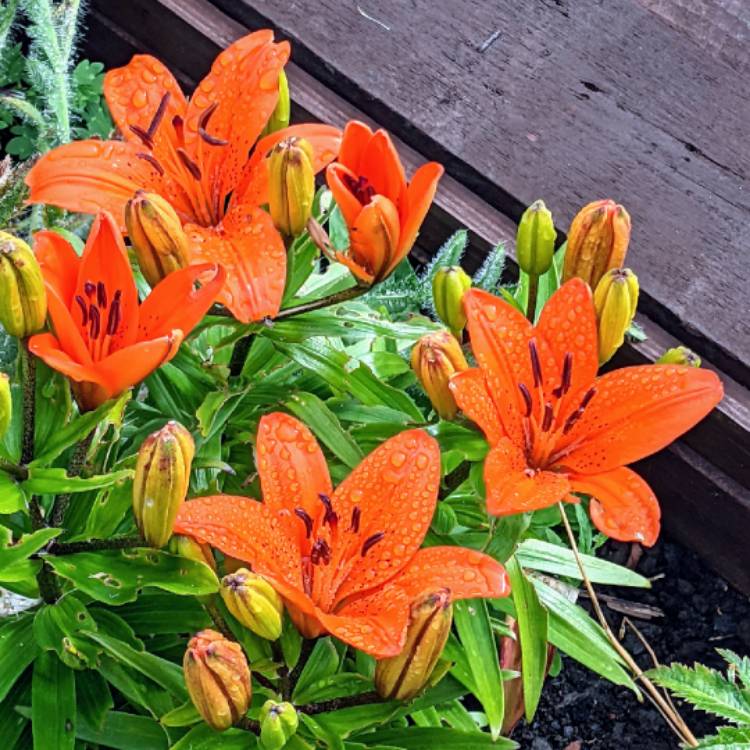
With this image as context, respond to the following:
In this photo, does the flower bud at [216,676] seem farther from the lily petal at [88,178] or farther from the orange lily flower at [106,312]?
the lily petal at [88,178]

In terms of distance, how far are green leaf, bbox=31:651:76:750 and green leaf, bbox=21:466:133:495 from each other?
18 centimetres

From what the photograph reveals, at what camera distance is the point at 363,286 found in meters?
0.89

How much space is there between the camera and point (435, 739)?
3.03 ft

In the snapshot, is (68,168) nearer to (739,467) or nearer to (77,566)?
(77,566)

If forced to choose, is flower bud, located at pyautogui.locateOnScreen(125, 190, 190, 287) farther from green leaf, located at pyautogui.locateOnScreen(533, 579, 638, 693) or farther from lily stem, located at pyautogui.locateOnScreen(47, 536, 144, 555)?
green leaf, located at pyautogui.locateOnScreen(533, 579, 638, 693)

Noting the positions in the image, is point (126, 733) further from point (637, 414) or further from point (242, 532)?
point (637, 414)

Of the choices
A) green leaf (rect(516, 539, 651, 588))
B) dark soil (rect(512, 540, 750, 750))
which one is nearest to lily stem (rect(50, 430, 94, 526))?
green leaf (rect(516, 539, 651, 588))

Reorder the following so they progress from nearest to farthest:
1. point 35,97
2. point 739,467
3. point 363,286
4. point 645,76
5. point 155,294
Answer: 1. point 155,294
2. point 363,286
3. point 739,467
4. point 645,76
5. point 35,97

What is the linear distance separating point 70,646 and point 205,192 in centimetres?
38

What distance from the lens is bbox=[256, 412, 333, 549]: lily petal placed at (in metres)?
0.81

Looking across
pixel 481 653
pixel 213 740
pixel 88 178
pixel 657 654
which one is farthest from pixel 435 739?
pixel 657 654

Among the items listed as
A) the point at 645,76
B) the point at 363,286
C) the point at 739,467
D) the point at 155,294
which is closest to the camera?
the point at 155,294

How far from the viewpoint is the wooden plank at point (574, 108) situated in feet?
4.41

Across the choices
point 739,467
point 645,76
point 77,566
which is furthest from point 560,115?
point 77,566
